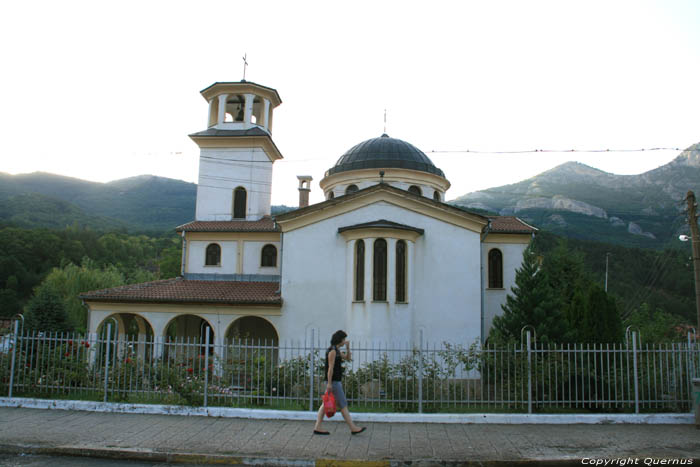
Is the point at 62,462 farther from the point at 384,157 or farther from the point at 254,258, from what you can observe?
the point at 384,157

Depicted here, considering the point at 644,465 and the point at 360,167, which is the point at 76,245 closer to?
the point at 360,167

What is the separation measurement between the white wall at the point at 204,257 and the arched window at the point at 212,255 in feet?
0.45

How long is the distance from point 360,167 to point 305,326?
948 centimetres

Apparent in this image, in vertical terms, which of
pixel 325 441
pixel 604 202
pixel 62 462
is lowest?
pixel 62 462

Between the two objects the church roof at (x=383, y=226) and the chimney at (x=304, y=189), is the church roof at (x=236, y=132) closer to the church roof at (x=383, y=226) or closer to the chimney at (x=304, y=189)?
the chimney at (x=304, y=189)

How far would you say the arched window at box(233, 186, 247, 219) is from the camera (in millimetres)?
24664

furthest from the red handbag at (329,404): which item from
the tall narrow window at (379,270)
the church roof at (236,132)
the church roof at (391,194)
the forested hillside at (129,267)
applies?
the forested hillside at (129,267)

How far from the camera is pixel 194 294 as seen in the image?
20.0m

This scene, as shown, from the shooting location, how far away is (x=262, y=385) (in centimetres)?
1109

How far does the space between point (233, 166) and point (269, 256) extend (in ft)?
16.5

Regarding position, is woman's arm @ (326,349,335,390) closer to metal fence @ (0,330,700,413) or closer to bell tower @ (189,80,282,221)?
metal fence @ (0,330,700,413)

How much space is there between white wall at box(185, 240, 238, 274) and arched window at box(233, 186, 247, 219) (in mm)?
2030

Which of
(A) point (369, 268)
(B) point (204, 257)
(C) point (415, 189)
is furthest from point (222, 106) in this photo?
(A) point (369, 268)

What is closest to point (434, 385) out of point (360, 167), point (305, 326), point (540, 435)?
point (540, 435)
